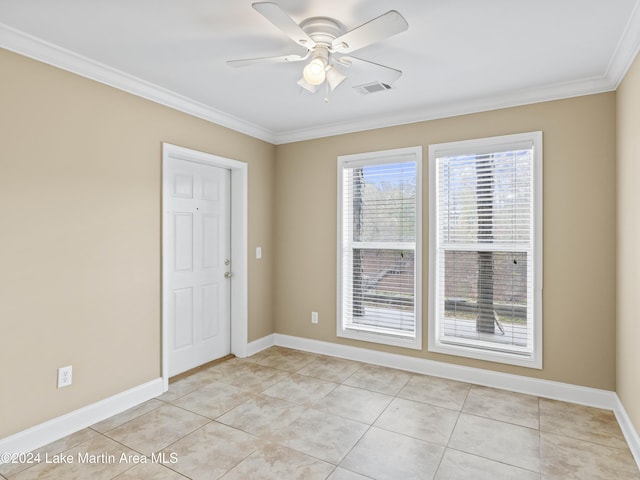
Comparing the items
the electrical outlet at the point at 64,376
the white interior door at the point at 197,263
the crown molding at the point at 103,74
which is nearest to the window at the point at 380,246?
the white interior door at the point at 197,263

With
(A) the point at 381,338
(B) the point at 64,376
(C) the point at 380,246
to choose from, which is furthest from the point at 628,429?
(B) the point at 64,376

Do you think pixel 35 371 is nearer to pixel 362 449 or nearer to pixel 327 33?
pixel 362 449

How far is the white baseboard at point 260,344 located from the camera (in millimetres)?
4086

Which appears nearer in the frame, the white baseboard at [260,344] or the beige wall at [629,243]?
the beige wall at [629,243]

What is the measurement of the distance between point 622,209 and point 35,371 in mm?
4117

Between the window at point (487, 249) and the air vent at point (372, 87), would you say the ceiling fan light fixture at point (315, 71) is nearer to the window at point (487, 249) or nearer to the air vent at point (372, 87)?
the air vent at point (372, 87)

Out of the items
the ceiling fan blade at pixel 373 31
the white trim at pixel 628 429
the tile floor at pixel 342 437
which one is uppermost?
the ceiling fan blade at pixel 373 31

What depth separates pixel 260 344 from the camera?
13.9ft

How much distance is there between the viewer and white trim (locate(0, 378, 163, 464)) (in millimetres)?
2232

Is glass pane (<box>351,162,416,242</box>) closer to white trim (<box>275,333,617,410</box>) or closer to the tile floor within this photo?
white trim (<box>275,333,617,410</box>)

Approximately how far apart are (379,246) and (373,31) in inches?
93.2

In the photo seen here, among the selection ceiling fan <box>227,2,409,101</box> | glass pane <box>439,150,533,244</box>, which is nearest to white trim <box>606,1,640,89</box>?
glass pane <box>439,150,533,244</box>

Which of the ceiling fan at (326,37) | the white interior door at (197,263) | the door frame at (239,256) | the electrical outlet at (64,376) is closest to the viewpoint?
the ceiling fan at (326,37)

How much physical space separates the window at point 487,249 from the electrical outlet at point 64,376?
2.96 m
